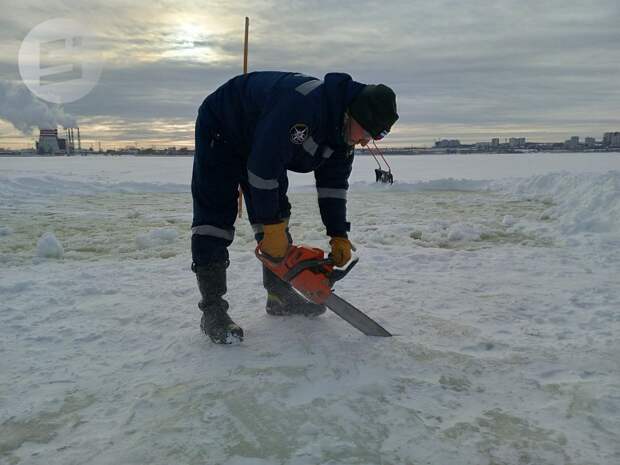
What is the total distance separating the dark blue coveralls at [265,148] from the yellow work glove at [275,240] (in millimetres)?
33

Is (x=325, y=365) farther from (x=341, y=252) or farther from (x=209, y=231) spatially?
(x=209, y=231)

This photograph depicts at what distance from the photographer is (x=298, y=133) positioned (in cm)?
210

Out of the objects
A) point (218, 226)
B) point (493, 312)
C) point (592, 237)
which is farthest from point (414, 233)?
point (218, 226)

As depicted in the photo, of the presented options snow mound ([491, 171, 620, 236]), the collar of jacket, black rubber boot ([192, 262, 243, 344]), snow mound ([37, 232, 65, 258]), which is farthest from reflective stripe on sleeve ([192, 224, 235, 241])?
snow mound ([491, 171, 620, 236])

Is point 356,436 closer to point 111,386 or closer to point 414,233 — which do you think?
point 111,386

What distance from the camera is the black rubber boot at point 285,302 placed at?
9.20ft

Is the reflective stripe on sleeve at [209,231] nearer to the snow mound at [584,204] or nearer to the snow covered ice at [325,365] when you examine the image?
the snow covered ice at [325,365]

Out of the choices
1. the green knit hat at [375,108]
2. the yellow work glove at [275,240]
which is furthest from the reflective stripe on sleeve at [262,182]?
the green knit hat at [375,108]

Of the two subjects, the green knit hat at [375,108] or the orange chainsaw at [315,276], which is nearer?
the green knit hat at [375,108]

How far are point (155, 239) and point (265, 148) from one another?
325 cm

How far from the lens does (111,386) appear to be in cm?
200

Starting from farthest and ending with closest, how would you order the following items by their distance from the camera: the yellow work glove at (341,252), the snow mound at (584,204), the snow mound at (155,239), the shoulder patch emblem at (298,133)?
1. the snow mound at (584,204)
2. the snow mound at (155,239)
3. the yellow work glove at (341,252)
4. the shoulder patch emblem at (298,133)

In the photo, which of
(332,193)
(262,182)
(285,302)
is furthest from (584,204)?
(262,182)

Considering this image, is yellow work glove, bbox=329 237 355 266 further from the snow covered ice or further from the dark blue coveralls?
the snow covered ice
